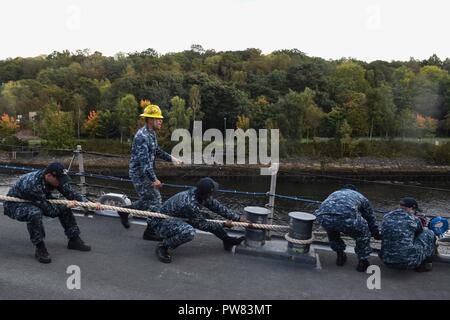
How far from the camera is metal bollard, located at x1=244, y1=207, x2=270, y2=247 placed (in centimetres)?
569

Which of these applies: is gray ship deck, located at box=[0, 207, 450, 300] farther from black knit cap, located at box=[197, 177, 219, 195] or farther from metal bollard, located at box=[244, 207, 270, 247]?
black knit cap, located at box=[197, 177, 219, 195]

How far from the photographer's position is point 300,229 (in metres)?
5.39

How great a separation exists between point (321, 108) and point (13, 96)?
2114 inches

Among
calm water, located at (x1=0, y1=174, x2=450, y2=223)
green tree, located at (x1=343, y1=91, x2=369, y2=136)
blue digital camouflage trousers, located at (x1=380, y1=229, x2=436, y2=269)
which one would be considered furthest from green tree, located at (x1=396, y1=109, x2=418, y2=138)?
blue digital camouflage trousers, located at (x1=380, y1=229, x2=436, y2=269)

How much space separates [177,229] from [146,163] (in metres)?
1.05

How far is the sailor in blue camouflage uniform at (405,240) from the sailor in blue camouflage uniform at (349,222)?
0.70 ft

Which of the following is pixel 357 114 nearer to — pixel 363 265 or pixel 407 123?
pixel 407 123

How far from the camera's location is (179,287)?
186 inches

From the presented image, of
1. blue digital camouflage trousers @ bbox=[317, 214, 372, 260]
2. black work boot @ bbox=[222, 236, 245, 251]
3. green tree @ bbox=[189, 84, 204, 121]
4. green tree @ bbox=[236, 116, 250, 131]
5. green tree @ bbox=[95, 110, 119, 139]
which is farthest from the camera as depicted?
green tree @ bbox=[95, 110, 119, 139]

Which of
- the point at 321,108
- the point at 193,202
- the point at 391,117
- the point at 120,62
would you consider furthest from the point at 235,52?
the point at 193,202

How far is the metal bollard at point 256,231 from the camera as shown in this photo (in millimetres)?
5691

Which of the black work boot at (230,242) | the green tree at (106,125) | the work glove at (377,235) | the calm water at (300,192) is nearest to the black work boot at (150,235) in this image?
the black work boot at (230,242)

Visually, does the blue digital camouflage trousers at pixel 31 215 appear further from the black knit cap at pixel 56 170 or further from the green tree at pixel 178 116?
the green tree at pixel 178 116

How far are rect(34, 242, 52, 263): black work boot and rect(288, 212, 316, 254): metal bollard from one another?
3064 mm
